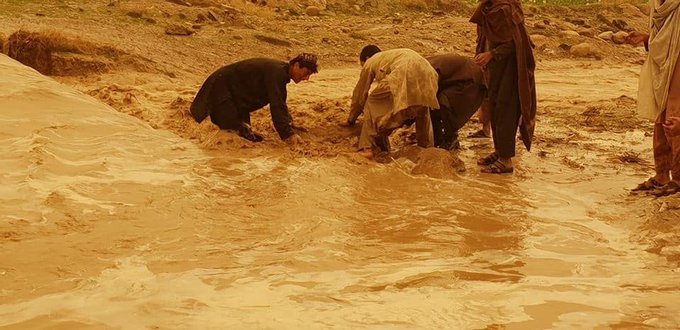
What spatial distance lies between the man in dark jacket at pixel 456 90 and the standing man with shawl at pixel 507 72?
0.43 m

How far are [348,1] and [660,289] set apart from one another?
11.8 metres

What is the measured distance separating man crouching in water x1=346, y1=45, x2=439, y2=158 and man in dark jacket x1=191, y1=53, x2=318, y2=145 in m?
0.58

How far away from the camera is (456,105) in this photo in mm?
6676

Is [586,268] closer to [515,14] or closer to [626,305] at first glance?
[626,305]

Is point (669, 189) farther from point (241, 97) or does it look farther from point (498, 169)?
point (241, 97)

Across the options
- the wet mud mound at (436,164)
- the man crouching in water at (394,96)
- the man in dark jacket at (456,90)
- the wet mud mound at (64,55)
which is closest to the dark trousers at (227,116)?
the man crouching in water at (394,96)

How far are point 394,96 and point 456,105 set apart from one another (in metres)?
0.79

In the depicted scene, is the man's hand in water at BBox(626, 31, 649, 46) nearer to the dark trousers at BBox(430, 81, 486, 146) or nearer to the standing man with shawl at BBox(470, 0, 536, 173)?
the standing man with shawl at BBox(470, 0, 536, 173)

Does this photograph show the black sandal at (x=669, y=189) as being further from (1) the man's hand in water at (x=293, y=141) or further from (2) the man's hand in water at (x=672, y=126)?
(1) the man's hand in water at (x=293, y=141)

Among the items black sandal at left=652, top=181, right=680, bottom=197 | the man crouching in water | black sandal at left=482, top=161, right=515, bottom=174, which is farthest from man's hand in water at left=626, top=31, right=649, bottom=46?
the man crouching in water

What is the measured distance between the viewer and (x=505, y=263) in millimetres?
3990

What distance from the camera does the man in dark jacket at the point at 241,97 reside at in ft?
20.7

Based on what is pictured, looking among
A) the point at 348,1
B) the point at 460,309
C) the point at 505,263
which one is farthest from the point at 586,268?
the point at 348,1

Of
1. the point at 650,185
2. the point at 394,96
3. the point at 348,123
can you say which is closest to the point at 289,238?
the point at 394,96
